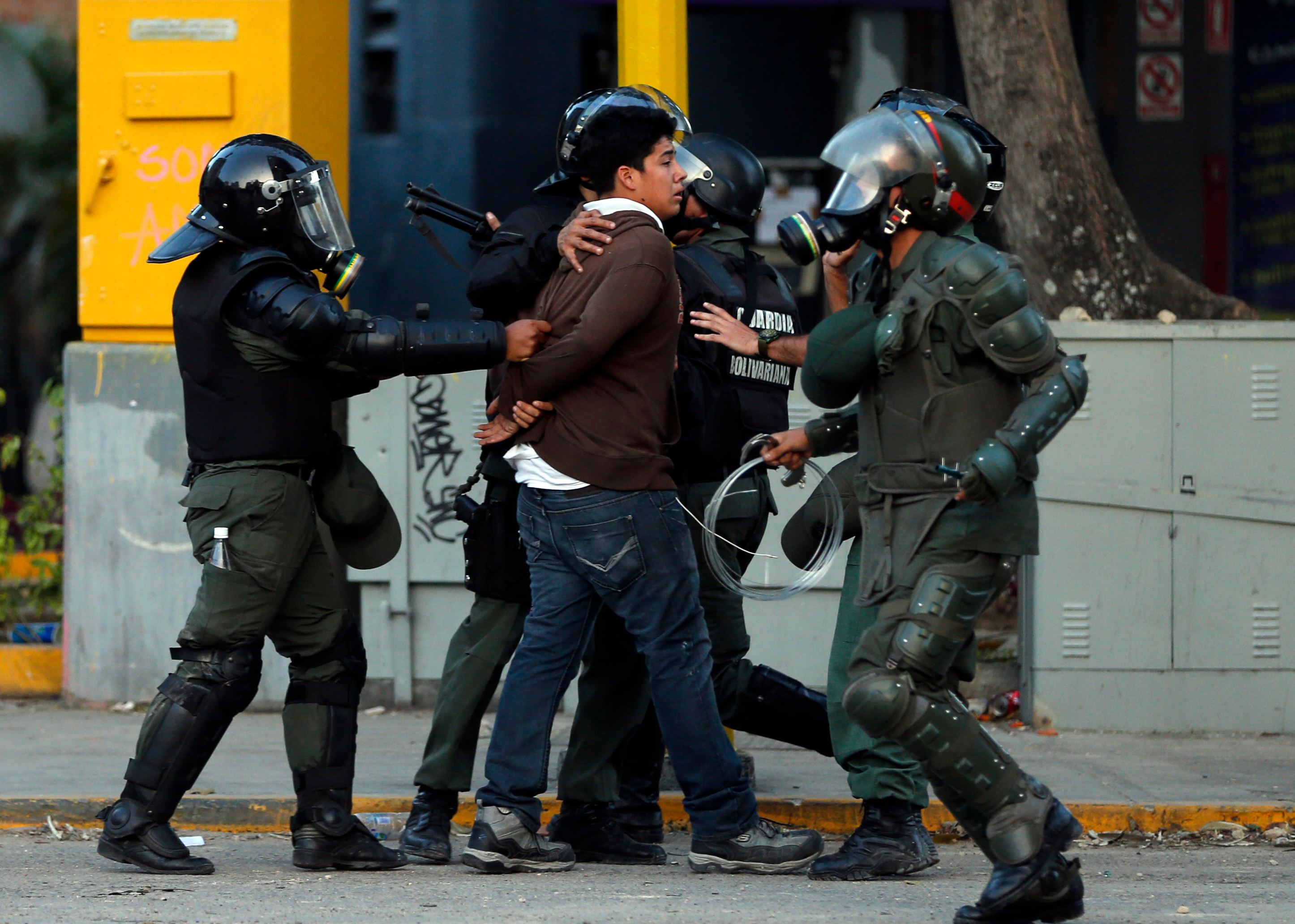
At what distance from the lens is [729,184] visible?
200 inches

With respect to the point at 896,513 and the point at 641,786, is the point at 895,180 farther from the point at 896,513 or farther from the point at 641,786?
the point at 641,786

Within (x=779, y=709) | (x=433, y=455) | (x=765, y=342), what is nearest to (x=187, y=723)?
(x=779, y=709)

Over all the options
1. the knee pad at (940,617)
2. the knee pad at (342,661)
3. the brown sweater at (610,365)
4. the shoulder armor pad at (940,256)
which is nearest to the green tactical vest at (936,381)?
the shoulder armor pad at (940,256)

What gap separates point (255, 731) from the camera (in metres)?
6.84

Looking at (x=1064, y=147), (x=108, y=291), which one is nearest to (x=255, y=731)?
(x=108, y=291)

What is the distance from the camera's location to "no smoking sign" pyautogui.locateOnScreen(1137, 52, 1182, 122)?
10.9m

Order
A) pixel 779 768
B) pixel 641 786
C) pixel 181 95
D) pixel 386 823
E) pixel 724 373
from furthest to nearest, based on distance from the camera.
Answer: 1. pixel 181 95
2. pixel 779 768
3. pixel 386 823
4. pixel 641 786
5. pixel 724 373

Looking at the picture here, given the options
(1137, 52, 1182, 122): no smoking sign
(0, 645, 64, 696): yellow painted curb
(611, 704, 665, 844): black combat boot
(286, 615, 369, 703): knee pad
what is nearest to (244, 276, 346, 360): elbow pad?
(286, 615, 369, 703): knee pad

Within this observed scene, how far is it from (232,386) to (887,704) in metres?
1.97

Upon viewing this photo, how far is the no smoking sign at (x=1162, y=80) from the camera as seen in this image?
10.9m

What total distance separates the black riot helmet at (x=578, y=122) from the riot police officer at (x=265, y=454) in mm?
479

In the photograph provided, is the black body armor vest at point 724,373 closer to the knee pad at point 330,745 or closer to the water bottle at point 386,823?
the knee pad at point 330,745

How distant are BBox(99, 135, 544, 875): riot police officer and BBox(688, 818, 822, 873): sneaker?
0.88m

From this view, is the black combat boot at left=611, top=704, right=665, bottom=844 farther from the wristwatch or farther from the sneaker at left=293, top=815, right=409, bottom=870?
the wristwatch
